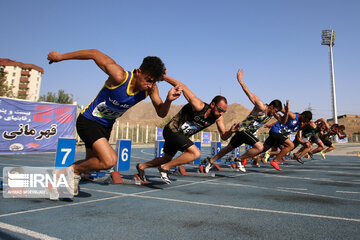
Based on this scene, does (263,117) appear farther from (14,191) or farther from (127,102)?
(14,191)

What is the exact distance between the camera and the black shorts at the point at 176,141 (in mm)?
4867

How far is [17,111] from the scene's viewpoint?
1283 cm

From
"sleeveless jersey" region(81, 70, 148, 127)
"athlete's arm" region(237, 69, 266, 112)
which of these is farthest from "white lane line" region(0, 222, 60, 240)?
"athlete's arm" region(237, 69, 266, 112)

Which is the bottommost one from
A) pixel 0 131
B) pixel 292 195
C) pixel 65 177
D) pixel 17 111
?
Answer: pixel 292 195

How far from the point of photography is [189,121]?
493cm

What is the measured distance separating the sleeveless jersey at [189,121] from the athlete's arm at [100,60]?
180 cm

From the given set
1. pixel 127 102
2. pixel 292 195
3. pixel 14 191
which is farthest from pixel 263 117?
pixel 14 191

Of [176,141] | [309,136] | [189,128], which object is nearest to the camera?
[176,141]

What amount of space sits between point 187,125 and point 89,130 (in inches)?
75.5

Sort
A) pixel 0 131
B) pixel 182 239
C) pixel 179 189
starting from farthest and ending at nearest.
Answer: pixel 0 131
pixel 179 189
pixel 182 239

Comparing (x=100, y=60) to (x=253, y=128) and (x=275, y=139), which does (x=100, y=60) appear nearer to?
(x=253, y=128)

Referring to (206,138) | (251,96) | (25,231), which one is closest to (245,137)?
(251,96)

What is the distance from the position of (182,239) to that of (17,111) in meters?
13.2

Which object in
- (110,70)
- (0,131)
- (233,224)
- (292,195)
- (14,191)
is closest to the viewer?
(233,224)
